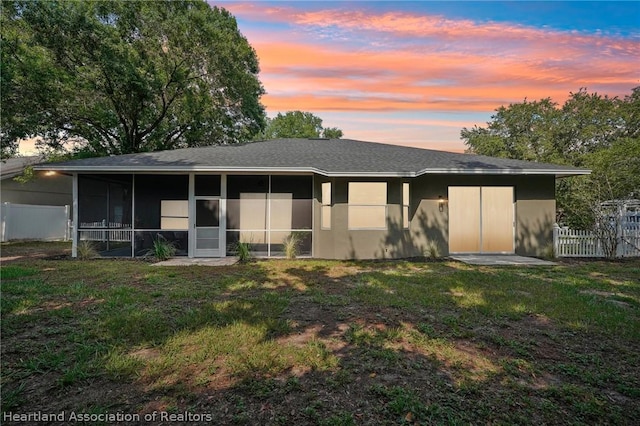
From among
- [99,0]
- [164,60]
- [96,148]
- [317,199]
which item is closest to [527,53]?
[317,199]

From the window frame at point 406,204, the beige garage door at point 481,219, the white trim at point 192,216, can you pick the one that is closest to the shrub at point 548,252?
the beige garage door at point 481,219

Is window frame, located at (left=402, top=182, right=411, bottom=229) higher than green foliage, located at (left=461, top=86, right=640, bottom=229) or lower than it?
lower

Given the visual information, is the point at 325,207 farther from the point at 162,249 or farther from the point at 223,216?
the point at 162,249

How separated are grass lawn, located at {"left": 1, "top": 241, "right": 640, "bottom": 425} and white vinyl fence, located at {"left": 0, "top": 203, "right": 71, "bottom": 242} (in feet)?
36.4

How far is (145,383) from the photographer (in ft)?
8.94

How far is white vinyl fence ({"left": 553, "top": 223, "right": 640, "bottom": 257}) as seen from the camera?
10.1 metres

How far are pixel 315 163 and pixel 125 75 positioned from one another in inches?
412

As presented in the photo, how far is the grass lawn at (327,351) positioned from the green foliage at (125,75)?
1128cm

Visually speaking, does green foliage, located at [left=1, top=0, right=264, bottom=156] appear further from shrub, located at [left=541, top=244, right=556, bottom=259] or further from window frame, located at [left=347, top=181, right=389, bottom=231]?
shrub, located at [left=541, top=244, right=556, bottom=259]

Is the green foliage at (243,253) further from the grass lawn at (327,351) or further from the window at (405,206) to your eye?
the window at (405,206)

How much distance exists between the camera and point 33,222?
15078 millimetres

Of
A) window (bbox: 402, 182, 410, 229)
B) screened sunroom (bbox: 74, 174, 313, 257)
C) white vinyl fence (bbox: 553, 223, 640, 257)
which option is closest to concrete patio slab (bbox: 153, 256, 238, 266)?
screened sunroom (bbox: 74, 174, 313, 257)

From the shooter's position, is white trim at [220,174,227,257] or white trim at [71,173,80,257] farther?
white trim at [220,174,227,257]

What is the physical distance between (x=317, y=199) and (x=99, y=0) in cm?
1418
